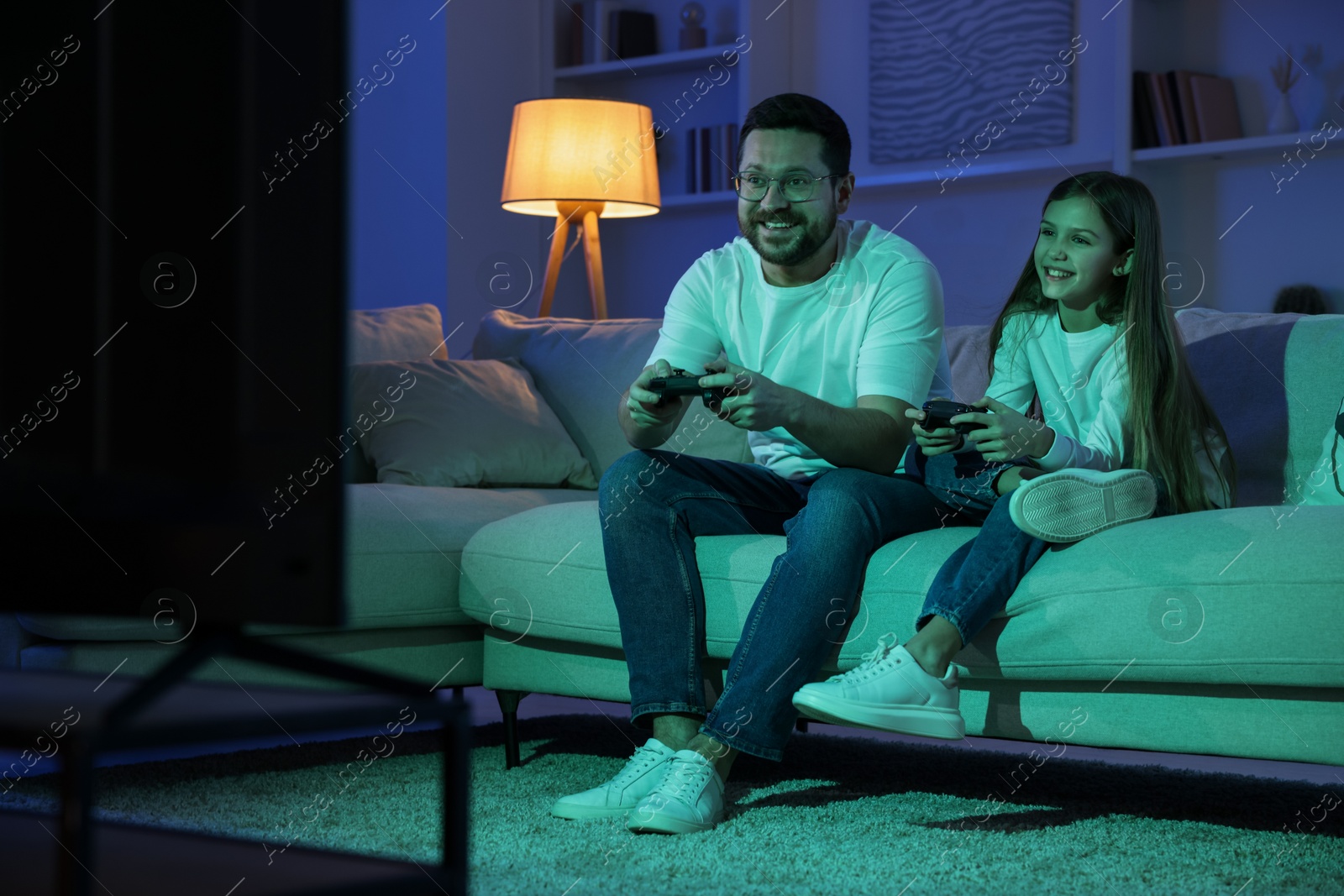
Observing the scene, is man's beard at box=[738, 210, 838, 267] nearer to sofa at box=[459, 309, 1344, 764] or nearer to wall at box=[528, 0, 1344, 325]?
sofa at box=[459, 309, 1344, 764]

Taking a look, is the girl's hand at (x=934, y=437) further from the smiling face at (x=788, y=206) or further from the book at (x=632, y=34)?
the book at (x=632, y=34)

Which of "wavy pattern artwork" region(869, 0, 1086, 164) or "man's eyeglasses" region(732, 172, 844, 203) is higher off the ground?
"wavy pattern artwork" region(869, 0, 1086, 164)

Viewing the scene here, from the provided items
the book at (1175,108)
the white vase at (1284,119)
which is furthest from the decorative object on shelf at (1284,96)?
the book at (1175,108)

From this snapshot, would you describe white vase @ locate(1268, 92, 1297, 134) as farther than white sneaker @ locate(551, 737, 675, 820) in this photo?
Yes

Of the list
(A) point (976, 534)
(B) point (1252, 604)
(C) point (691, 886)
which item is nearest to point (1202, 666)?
(B) point (1252, 604)

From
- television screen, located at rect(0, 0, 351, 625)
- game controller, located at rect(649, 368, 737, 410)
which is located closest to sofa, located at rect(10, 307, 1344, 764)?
game controller, located at rect(649, 368, 737, 410)

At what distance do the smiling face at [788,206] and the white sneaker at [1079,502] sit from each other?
55cm

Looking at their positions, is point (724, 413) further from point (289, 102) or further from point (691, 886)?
point (289, 102)

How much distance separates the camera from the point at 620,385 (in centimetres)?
272

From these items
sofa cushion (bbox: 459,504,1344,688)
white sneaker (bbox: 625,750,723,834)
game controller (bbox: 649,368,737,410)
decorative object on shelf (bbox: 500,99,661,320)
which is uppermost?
decorative object on shelf (bbox: 500,99,661,320)

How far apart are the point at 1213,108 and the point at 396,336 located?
7.57ft

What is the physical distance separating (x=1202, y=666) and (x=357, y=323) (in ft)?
6.38

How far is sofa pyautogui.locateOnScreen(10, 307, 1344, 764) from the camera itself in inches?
60.1

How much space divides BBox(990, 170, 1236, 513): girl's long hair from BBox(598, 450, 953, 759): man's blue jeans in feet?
0.96
